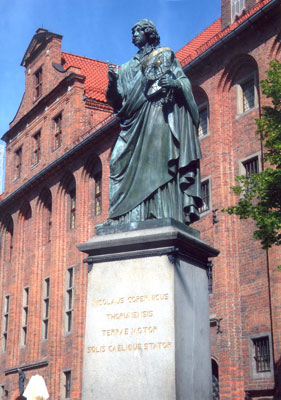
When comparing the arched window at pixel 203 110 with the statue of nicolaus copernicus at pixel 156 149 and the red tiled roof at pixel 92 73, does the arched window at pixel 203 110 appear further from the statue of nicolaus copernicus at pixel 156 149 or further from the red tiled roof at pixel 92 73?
the statue of nicolaus copernicus at pixel 156 149

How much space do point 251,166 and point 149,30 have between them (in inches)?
540

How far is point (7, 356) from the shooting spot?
35.7m

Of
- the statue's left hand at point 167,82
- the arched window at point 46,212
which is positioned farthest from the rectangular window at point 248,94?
the arched window at point 46,212

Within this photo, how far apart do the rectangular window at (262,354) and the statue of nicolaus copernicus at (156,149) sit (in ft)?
41.6

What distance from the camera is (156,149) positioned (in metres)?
8.02

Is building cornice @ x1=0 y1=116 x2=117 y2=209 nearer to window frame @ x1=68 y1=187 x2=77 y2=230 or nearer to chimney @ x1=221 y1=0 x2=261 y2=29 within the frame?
window frame @ x1=68 y1=187 x2=77 y2=230

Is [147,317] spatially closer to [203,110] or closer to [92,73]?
[203,110]

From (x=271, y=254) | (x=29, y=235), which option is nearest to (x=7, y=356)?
(x=29, y=235)

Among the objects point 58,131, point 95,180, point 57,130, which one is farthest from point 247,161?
point 57,130

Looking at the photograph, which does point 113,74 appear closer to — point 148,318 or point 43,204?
point 148,318

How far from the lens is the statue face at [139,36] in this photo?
28.1 feet

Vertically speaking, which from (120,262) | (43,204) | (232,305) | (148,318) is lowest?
(148,318)

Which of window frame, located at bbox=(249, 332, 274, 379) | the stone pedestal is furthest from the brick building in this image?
the stone pedestal

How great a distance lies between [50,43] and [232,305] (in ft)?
71.4
